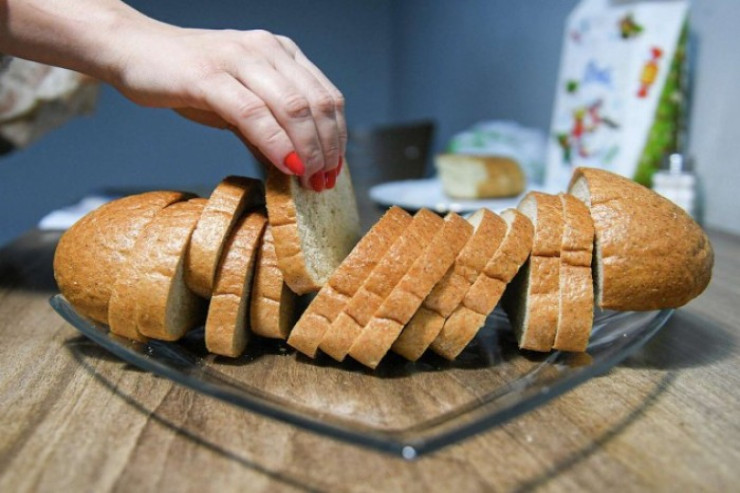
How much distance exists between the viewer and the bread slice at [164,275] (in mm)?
1140

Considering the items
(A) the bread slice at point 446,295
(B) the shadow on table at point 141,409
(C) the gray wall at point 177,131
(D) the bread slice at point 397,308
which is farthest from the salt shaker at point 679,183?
(C) the gray wall at point 177,131

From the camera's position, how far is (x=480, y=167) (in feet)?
8.55

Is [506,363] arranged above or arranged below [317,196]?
below

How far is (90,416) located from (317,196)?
0.64 meters

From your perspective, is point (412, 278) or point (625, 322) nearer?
point (412, 278)

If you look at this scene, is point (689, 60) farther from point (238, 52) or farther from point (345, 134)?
point (238, 52)

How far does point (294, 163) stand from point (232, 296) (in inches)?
11.4

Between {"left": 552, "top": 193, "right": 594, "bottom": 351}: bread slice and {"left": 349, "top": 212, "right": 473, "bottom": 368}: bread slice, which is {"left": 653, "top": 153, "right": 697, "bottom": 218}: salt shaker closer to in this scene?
{"left": 552, "top": 193, "right": 594, "bottom": 351}: bread slice

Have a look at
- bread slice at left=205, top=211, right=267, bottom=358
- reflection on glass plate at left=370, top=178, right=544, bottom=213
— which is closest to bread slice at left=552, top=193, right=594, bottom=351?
bread slice at left=205, top=211, right=267, bottom=358

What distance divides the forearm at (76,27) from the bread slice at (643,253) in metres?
1.06

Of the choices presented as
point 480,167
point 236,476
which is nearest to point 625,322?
point 236,476

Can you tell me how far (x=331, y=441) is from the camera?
2.99 feet

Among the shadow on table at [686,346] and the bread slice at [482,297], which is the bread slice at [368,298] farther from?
the shadow on table at [686,346]

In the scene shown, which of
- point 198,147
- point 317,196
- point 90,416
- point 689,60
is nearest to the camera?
point 90,416
